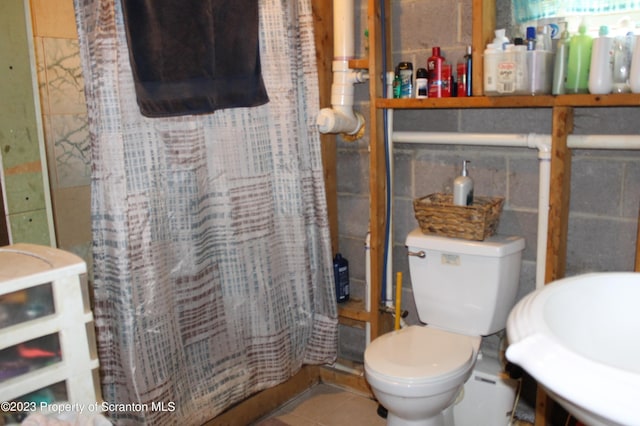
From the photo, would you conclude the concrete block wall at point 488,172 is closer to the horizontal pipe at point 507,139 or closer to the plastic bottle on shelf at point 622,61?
the horizontal pipe at point 507,139

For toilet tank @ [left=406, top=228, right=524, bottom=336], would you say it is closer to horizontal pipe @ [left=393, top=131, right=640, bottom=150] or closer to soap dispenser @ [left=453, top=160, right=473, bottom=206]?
soap dispenser @ [left=453, top=160, right=473, bottom=206]

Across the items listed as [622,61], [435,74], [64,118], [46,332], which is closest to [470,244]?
[435,74]

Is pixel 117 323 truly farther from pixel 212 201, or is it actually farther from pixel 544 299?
pixel 544 299

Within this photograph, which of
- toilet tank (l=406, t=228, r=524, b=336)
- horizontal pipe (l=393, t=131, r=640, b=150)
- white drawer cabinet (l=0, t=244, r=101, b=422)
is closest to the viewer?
white drawer cabinet (l=0, t=244, r=101, b=422)

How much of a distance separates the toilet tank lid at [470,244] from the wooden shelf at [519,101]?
51 centimetres

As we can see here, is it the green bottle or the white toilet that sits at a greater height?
the green bottle

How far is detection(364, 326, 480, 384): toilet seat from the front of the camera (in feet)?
6.23

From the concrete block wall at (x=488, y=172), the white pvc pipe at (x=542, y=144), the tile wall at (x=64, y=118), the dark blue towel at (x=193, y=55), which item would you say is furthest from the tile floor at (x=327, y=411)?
the dark blue towel at (x=193, y=55)

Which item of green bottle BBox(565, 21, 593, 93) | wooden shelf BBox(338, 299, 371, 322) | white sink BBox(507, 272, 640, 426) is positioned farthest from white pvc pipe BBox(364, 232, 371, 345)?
white sink BBox(507, 272, 640, 426)

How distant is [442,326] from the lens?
2.29 meters

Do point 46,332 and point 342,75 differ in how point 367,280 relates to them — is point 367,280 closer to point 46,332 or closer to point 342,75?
point 342,75

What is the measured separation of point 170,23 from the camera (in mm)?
1877

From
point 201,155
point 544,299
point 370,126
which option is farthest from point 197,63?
point 544,299

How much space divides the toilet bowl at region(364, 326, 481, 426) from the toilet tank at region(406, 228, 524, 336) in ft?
0.32
